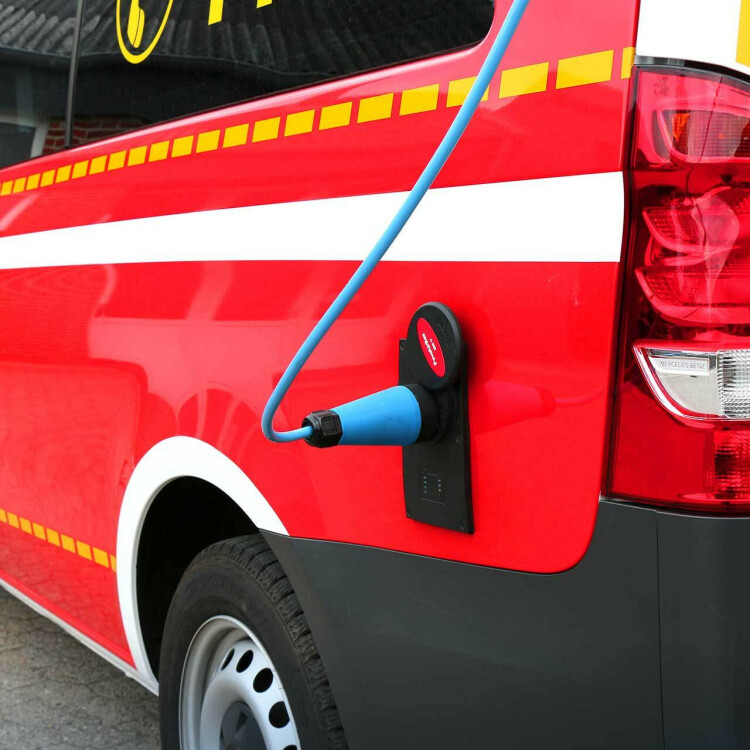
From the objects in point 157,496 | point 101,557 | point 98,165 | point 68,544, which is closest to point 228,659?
point 157,496

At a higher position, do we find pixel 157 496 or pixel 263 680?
pixel 157 496

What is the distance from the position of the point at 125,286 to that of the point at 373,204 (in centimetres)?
80

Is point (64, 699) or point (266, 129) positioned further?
point (64, 699)

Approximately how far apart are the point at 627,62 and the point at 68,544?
6.05 ft

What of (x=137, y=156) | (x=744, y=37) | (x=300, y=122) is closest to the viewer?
(x=744, y=37)

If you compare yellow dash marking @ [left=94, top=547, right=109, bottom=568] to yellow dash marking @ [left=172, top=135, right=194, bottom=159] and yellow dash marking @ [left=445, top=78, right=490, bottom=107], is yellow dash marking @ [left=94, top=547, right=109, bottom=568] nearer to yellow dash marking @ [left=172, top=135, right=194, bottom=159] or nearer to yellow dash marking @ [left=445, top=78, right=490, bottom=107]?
yellow dash marking @ [left=172, top=135, right=194, bottom=159]

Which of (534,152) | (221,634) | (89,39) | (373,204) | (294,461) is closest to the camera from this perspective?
(534,152)

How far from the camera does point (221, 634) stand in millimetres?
1964

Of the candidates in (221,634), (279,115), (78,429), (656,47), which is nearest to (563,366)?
(656,47)

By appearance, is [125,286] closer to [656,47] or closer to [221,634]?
[221,634]

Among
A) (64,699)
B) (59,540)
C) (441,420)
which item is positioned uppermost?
(441,420)

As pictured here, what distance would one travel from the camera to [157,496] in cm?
208

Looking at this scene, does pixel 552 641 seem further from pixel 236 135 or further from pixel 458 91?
pixel 236 135

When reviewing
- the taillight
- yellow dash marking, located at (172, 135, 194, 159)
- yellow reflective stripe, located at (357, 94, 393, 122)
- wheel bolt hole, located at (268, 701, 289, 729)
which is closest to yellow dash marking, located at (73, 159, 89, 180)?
yellow dash marking, located at (172, 135, 194, 159)
